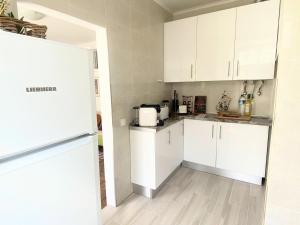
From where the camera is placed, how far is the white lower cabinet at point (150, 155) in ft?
6.86

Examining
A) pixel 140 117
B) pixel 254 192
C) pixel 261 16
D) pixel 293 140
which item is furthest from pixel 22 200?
pixel 261 16

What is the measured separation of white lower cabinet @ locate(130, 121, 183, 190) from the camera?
209 cm

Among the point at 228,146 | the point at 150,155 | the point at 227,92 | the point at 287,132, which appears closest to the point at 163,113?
the point at 150,155

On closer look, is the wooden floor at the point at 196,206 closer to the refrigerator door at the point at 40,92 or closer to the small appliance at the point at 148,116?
the small appliance at the point at 148,116

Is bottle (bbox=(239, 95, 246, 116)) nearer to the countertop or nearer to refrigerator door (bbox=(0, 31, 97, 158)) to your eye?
the countertop

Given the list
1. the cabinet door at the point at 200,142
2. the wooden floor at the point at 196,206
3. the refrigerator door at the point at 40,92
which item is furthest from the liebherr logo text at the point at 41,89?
the cabinet door at the point at 200,142

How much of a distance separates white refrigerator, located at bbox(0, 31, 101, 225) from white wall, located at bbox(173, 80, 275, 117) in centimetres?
231

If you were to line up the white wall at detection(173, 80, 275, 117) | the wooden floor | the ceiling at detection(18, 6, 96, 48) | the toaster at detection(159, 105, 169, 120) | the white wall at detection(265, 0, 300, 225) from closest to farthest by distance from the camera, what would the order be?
the white wall at detection(265, 0, 300, 225), the wooden floor, the toaster at detection(159, 105, 169, 120), the white wall at detection(173, 80, 275, 117), the ceiling at detection(18, 6, 96, 48)

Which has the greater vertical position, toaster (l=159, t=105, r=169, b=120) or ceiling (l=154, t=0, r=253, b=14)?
ceiling (l=154, t=0, r=253, b=14)

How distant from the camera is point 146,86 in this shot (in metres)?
2.47

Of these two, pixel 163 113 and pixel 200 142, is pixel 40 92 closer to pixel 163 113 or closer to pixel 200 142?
pixel 163 113

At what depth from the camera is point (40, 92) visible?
74 centimetres

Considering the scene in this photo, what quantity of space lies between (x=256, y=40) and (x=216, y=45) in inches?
18.3

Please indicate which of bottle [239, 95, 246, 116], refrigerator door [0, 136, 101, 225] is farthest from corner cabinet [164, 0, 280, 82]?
refrigerator door [0, 136, 101, 225]
